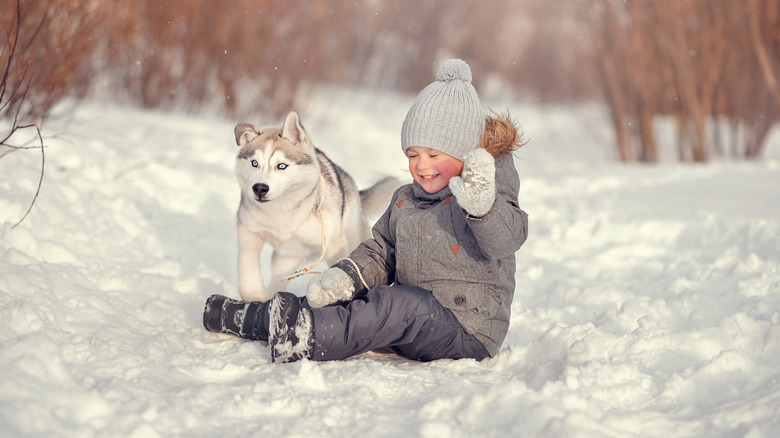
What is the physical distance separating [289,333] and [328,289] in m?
0.24

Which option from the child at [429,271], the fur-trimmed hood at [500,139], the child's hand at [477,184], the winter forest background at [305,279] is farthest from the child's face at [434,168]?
the winter forest background at [305,279]

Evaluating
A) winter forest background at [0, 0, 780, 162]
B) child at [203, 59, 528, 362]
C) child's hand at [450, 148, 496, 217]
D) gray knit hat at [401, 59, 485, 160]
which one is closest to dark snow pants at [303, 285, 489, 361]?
child at [203, 59, 528, 362]

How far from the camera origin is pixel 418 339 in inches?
103

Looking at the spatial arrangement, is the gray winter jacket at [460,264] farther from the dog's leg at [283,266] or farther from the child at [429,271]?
the dog's leg at [283,266]

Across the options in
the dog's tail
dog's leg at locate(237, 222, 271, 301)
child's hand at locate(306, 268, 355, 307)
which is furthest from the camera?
the dog's tail

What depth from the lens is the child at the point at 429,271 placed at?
8.09 ft

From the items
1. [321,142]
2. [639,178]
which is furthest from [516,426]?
[321,142]

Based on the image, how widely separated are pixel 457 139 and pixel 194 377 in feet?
4.22

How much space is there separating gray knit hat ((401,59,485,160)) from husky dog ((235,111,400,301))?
508 mm

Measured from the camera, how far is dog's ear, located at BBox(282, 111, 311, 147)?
307 centimetres

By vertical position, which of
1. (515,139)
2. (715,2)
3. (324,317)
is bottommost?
(324,317)

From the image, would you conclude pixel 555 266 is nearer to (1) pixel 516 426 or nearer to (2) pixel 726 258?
(2) pixel 726 258

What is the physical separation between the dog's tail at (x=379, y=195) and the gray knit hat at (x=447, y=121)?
2.62 feet

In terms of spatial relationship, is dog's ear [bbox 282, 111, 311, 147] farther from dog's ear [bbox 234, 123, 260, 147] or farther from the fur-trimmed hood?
the fur-trimmed hood
